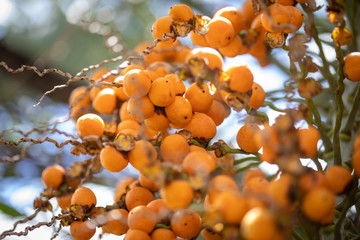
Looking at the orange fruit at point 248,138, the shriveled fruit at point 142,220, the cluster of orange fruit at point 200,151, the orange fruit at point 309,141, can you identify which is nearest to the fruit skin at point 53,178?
the cluster of orange fruit at point 200,151

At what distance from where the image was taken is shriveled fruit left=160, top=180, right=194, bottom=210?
44 centimetres

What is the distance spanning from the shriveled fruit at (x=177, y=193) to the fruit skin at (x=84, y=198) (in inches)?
9.3

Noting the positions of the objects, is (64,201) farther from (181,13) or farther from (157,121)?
(181,13)

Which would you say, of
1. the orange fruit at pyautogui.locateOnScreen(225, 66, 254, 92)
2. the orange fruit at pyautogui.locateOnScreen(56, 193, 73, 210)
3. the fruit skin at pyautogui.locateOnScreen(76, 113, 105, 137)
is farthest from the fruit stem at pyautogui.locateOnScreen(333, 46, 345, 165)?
the orange fruit at pyautogui.locateOnScreen(56, 193, 73, 210)

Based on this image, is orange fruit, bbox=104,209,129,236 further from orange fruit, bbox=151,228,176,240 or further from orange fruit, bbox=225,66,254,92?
orange fruit, bbox=225,66,254,92

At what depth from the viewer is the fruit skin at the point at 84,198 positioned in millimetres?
639

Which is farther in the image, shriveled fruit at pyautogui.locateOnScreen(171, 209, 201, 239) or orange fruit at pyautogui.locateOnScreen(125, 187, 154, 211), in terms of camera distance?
orange fruit at pyautogui.locateOnScreen(125, 187, 154, 211)

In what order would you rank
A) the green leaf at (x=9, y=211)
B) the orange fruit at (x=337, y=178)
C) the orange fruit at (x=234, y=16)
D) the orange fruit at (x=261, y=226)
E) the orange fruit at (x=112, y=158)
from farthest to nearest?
the green leaf at (x=9, y=211)
the orange fruit at (x=234, y=16)
the orange fruit at (x=112, y=158)
the orange fruit at (x=337, y=178)
the orange fruit at (x=261, y=226)

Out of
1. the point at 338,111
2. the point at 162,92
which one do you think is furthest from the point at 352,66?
the point at 162,92

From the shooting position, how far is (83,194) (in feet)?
2.12

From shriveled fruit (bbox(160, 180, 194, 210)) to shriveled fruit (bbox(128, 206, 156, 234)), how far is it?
129 millimetres

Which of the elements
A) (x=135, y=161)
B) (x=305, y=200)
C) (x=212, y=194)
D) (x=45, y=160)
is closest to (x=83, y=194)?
(x=135, y=161)

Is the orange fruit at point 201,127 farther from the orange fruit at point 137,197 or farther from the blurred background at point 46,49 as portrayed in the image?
the blurred background at point 46,49

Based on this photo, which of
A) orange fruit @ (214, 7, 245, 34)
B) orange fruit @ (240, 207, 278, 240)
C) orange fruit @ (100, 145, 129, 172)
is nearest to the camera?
orange fruit @ (240, 207, 278, 240)
